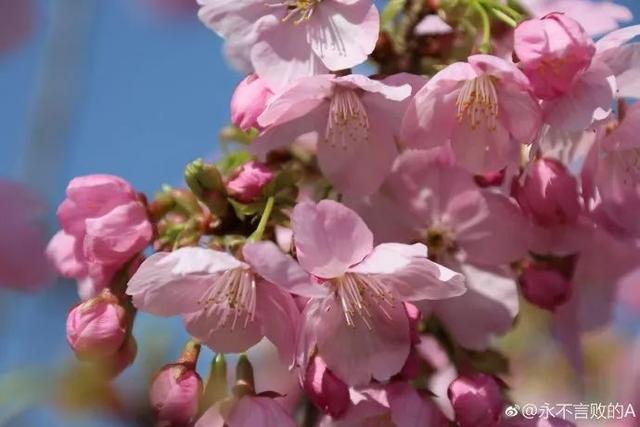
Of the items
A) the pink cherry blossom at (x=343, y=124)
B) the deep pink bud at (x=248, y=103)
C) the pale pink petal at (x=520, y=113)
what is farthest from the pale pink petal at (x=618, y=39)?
the deep pink bud at (x=248, y=103)

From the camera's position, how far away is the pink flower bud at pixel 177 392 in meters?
1.34

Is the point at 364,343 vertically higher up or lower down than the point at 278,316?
lower down

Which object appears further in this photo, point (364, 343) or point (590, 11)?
point (590, 11)

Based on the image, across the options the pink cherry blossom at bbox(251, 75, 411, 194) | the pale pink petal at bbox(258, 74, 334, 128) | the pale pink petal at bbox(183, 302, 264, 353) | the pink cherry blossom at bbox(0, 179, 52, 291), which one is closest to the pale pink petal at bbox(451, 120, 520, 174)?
the pink cherry blossom at bbox(251, 75, 411, 194)

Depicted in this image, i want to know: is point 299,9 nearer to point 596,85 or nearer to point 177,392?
point 596,85

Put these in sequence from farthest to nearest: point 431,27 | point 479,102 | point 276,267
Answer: point 431,27
point 479,102
point 276,267

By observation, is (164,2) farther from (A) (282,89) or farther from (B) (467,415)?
(B) (467,415)

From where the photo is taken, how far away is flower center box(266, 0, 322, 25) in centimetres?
167

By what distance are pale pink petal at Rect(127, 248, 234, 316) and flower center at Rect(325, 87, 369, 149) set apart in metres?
0.34

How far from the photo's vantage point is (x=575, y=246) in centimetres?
169

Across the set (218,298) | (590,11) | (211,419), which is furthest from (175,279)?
(590,11)

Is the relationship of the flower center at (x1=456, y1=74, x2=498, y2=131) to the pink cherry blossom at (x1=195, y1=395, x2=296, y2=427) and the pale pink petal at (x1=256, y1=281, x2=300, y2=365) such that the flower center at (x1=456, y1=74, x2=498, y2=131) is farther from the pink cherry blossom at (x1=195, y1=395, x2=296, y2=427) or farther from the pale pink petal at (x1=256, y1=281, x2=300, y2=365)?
the pink cherry blossom at (x1=195, y1=395, x2=296, y2=427)

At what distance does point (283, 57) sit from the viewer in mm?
1611

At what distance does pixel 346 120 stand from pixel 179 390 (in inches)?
20.1
